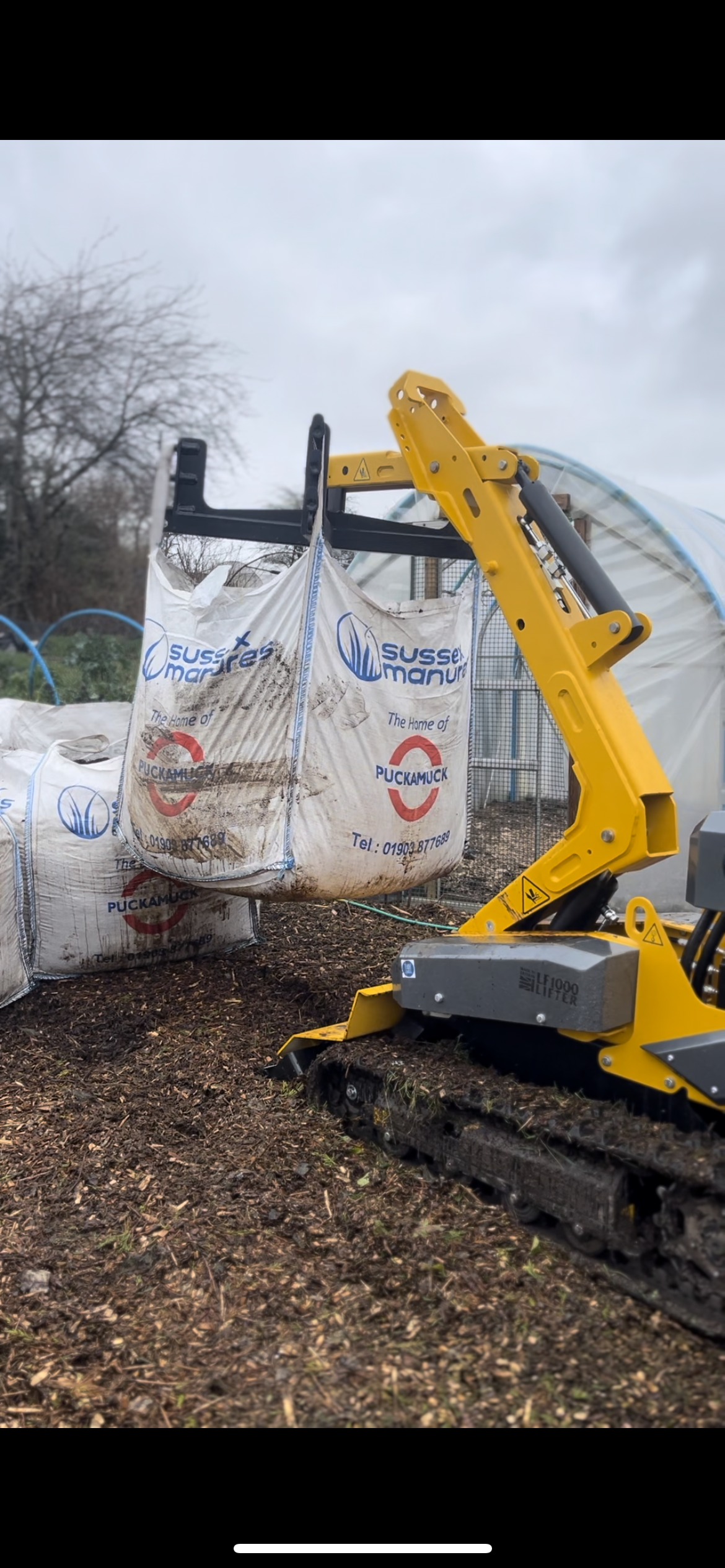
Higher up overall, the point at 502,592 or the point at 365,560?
the point at 365,560

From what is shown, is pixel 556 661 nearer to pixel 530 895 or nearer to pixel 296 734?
pixel 530 895

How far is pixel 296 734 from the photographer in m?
4.17

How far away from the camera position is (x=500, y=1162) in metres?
3.20

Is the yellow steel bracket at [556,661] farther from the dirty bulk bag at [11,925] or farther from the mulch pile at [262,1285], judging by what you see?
the dirty bulk bag at [11,925]

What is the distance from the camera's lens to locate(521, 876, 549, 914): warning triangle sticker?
3.52 m

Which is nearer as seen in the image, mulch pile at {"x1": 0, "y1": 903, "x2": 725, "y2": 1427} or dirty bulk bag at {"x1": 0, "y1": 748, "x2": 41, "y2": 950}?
mulch pile at {"x1": 0, "y1": 903, "x2": 725, "y2": 1427}

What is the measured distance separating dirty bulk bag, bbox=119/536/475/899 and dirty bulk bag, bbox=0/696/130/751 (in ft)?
7.63

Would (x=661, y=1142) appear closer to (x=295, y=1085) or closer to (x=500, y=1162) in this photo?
(x=500, y=1162)

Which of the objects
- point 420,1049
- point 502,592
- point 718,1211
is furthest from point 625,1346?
point 502,592

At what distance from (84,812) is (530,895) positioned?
2.60 metres

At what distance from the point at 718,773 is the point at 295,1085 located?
4.69 meters

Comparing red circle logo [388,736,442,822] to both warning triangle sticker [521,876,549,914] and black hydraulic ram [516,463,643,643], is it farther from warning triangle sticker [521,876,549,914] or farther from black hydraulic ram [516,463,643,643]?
black hydraulic ram [516,463,643,643]

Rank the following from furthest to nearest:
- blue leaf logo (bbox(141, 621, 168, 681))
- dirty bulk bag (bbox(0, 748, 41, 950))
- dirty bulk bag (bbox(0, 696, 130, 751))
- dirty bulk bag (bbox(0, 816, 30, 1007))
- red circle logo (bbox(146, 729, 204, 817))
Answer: dirty bulk bag (bbox(0, 696, 130, 751)) < dirty bulk bag (bbox(0, 748, 41, 950)) < dirty bulk bag (bbox(0, 816, 30, 1007)) < blue leaf logo (bbox(141, 621, 168, 681)) < red circle logo (bbox(146, 729, 204, 817))

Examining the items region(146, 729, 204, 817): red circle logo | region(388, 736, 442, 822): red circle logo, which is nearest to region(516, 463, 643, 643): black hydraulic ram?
region(388, 736, 442, 822): red circle logo
